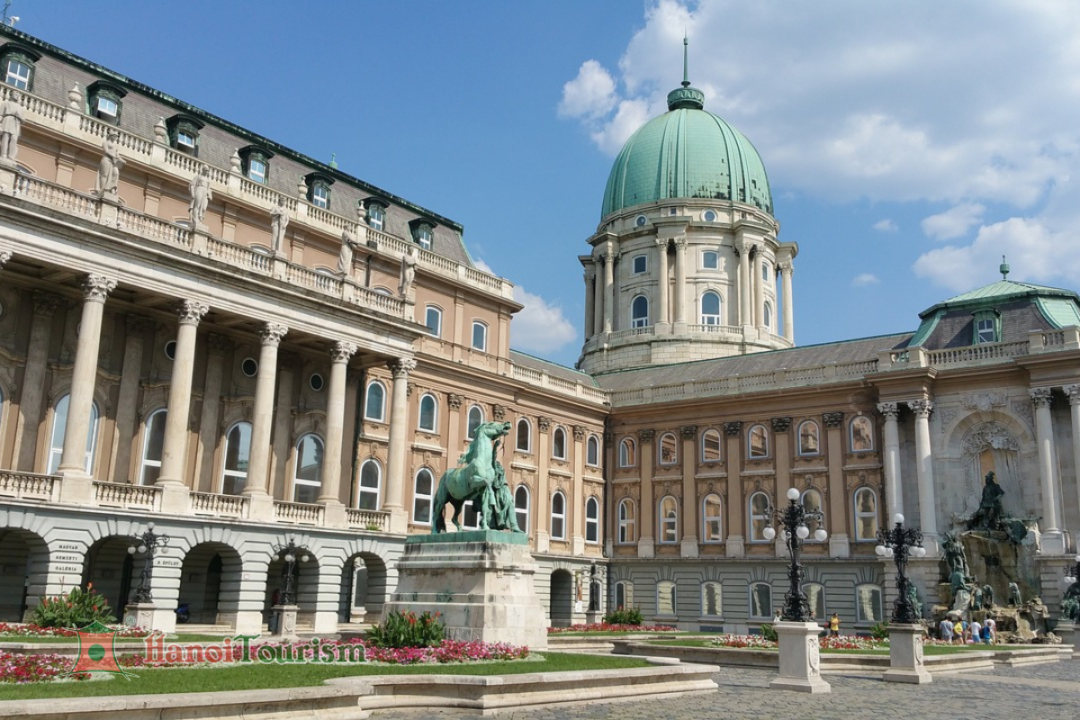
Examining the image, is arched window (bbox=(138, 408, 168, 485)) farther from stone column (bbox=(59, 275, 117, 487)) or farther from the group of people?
the group of people

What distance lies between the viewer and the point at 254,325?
39.9 meters

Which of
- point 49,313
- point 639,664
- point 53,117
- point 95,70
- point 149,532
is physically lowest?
point 639,664

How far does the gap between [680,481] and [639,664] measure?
1417 inches

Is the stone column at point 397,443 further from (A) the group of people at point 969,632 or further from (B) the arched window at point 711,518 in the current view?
(A) the group of people at point 969,632

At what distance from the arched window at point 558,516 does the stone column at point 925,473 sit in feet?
64.8

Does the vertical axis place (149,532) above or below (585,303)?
below

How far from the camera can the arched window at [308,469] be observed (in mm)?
43000

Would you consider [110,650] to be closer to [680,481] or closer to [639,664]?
[639,664]

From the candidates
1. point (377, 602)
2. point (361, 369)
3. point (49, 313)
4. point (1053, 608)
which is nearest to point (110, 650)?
point (49, 313)

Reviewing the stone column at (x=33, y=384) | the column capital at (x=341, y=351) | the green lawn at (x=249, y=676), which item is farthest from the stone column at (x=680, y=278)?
the green lawn at (x=249, y=676)

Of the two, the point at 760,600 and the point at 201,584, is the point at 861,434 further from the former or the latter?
the point at 201,584

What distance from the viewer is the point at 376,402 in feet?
155

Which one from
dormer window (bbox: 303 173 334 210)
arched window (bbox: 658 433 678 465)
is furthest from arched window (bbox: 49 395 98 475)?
arched window (bbox: 658 433 678 465)

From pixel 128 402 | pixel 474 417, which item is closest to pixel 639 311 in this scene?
pixel 474 417
